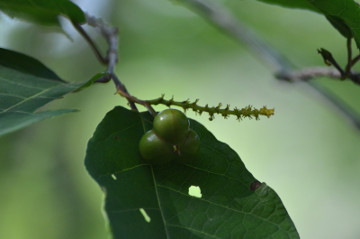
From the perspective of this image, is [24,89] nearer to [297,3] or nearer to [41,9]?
[41,9]

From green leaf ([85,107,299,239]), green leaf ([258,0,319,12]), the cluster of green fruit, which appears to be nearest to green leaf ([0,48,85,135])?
green leaf ([85,107,299,239])

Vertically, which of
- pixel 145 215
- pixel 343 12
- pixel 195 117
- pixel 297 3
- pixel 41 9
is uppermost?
pixel 195 117

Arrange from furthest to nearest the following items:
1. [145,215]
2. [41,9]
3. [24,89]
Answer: [41,9] → [24,89] → [145,215]

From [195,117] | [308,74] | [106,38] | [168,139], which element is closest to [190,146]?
[168,139]

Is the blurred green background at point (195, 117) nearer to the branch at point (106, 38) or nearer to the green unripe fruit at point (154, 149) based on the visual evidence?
the branch at point (106, 38)

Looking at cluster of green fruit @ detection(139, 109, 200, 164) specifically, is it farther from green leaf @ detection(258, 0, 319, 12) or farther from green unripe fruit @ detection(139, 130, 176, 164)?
green leaf @ detection(258, 0, 319, 12)

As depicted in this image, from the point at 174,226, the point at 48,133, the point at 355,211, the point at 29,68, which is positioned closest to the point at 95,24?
the point at 29,68

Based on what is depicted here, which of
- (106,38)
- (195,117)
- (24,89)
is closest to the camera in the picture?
(24,89)

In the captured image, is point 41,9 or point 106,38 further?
point 106,38
